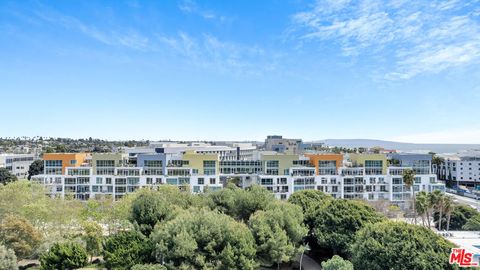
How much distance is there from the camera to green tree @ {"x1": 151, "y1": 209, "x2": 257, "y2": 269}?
28.6 metres

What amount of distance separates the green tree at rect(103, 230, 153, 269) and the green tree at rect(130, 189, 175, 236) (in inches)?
84.3

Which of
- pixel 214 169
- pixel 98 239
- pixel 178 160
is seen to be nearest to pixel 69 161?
pixel 178 160

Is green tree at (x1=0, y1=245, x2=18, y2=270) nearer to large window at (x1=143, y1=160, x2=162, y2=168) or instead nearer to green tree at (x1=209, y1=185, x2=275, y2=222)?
green tree at (x1=209, y1=185, x2=275, y2=222)

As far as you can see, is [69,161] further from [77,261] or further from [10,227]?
[77,261]

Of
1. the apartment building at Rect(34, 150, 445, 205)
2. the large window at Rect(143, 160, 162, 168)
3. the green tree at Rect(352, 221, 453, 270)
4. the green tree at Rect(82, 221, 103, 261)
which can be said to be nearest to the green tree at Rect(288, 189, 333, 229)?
the green tree at Rect(352, 221, 453, 270)

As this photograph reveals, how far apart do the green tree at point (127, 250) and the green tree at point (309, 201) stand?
1745cm

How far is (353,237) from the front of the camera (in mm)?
35531

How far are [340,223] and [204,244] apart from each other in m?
14.5

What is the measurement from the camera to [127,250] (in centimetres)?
3105

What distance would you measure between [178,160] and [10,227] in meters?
35.7

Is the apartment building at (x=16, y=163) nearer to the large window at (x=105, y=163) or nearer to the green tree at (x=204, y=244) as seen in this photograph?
the large window at (x=105, y=163)

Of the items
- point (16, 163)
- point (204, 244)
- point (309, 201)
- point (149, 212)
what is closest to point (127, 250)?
point (149, 212)

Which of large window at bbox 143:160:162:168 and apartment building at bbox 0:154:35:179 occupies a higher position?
large window at bbox 143:160:162:168

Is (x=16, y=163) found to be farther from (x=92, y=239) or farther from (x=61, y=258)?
(x=61, y=258)
